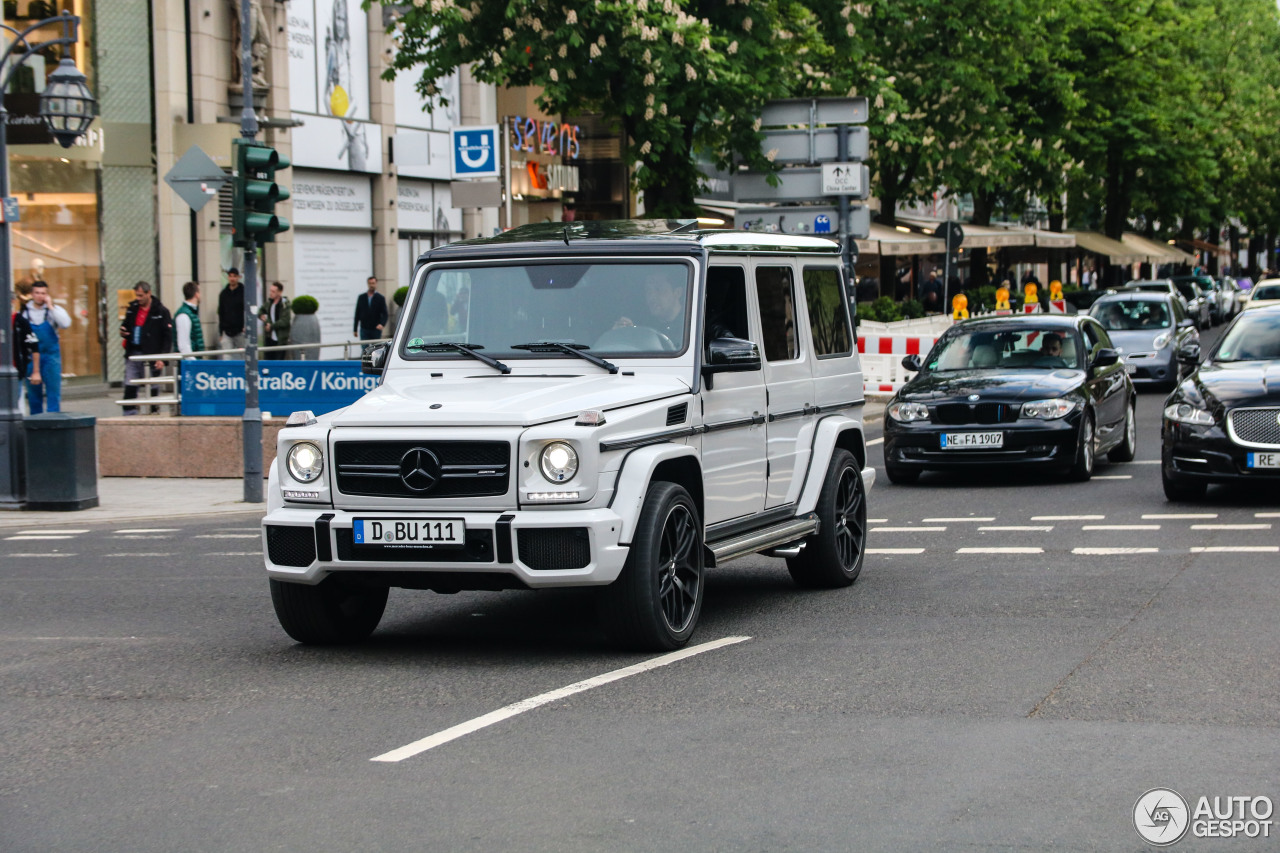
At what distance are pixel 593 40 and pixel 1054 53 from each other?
22.7 m

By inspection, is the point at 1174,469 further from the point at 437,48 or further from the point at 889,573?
the point at 437,48

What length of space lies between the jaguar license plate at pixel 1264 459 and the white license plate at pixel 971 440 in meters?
2.72

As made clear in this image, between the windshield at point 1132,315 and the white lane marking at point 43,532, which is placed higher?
the windshield at point 1132,315

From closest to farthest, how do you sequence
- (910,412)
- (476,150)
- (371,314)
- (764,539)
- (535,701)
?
(535,701) → (764,539) → (910,412) → (476,150) → (371,314)

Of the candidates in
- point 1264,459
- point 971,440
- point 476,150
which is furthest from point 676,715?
point 476,150

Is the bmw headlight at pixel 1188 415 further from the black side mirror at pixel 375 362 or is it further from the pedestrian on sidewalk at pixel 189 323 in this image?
the pedestrian on sidewalk at pixel 189 323

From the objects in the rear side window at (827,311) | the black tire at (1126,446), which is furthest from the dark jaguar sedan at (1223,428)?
the rear side window at (827,311)

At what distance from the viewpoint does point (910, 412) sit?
16188 mm

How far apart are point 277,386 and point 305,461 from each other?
10986 millimetres

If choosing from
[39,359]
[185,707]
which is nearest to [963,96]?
[39,359]

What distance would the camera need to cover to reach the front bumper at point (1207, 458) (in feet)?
44.4

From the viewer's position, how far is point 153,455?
1886 centimetres

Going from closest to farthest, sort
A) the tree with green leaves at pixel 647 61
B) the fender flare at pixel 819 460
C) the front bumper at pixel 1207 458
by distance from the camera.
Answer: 1. the fender flare at pixel 819 460
2. the front bumper at pixel 1207 458
3. the tree with green leaves at pixel 647 61

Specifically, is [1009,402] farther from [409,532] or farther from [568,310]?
[409,532]
